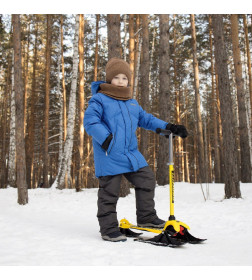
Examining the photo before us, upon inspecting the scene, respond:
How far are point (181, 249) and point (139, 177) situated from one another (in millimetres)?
981

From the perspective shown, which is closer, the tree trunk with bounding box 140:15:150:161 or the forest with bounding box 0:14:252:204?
the forest with bounding box 0:14:252:204

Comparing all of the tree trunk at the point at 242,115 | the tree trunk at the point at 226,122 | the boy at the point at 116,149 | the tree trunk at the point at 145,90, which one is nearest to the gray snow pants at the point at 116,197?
the boy at the point at 116,149

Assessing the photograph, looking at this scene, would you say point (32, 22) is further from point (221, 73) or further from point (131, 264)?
point (131, 264)

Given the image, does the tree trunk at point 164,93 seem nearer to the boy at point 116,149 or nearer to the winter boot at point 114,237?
the boy at point 116,149

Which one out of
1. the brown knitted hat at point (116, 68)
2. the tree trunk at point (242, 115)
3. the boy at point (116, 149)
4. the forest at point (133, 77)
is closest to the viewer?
the boy at point (116, 149)

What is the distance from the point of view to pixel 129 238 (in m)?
3.34

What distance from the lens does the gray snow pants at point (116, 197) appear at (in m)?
3.26

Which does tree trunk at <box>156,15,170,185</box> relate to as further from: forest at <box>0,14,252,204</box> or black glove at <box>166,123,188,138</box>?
black glove at <box>166,123,188,138</box>

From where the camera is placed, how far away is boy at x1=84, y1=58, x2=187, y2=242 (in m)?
3.23

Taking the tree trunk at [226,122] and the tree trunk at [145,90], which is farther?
the tree trunk at [145,90]

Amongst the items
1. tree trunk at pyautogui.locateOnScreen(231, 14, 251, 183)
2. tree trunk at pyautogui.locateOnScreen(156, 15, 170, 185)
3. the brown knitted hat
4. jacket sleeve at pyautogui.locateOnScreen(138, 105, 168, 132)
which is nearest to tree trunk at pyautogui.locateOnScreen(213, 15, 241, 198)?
tree trunk at pyautogui.locateOnScreen(156, 15, 170, 185)

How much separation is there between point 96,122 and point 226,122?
15.4ft

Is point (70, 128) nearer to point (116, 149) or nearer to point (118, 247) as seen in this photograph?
point (116, 149)

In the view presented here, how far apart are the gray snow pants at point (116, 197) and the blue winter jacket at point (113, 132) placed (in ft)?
0.37
